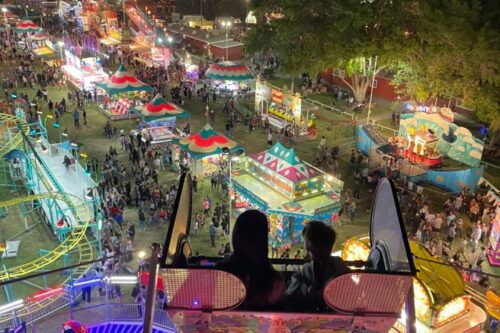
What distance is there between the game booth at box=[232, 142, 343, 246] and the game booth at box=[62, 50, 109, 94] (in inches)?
759

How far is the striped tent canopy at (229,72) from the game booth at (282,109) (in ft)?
11.4

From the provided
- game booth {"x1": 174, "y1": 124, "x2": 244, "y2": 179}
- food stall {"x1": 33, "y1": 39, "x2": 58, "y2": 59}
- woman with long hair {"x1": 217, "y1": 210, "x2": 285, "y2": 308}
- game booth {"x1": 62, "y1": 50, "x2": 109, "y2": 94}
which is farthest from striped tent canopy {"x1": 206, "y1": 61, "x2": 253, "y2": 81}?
woman with long hair {"x1": 217, "y1": 210, "x2": 285, "y2": 308}

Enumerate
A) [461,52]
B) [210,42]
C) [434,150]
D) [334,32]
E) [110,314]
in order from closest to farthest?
[110,314]
[461,52]
[334,32]
[434,150]
[210,42]

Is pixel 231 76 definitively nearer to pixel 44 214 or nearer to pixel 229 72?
pixel 229 72

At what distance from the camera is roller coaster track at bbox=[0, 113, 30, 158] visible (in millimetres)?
21359

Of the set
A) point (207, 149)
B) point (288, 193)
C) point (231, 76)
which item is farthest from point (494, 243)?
point (231, 76)

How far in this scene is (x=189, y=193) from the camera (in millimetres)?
3693

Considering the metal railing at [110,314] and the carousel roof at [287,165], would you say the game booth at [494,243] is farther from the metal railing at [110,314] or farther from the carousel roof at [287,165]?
the metal railing at [110,314]

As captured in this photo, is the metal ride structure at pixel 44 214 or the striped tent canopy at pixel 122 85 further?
the striped tent canopy at pixel 122 85

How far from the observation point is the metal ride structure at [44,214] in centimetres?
1327

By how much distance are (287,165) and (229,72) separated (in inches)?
696

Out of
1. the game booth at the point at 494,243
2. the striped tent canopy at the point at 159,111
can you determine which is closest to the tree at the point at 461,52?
the game booth at the point at 494,243

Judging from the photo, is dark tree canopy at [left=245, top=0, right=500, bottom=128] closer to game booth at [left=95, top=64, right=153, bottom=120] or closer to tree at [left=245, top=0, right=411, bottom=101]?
tree at [left=245, top=0, right=411, bottom=101]

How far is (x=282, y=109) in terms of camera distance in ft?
95.7
